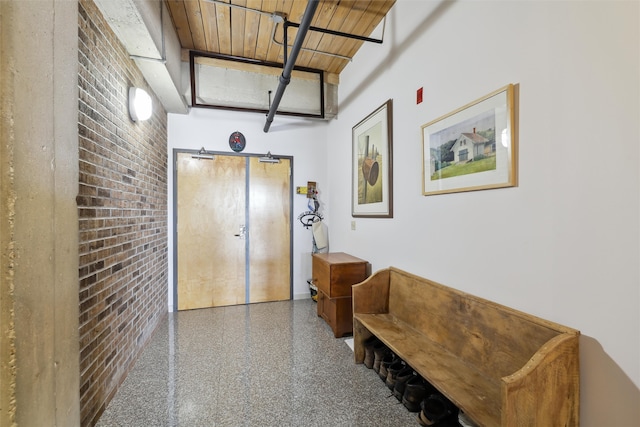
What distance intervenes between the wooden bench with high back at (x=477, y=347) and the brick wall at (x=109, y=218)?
1883mm

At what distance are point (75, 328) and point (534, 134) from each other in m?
2.33

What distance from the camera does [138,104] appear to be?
7.63ft

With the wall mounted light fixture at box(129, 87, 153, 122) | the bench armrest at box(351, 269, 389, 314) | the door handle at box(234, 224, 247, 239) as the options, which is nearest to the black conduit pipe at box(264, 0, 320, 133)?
the wall mounted light fixture at box(129, 87, 153, 122)

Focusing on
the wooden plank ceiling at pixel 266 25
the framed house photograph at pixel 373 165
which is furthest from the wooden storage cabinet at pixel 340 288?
the wooden plank ceiling at pixel 266 25

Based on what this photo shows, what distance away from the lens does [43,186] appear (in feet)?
3.07

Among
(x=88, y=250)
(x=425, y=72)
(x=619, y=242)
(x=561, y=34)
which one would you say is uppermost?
(x=425, y=72)

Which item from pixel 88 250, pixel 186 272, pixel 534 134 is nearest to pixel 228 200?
pixel 186 272

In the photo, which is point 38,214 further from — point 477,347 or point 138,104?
Result: point 477,347

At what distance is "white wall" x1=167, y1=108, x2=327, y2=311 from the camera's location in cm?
356

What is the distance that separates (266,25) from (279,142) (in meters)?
1.48

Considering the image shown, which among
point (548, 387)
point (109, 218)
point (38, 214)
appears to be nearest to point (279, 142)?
point (109, 218)

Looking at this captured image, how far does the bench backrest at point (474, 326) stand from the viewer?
4.18ft

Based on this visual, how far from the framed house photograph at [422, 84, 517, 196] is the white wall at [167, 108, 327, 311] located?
2269 millimetres

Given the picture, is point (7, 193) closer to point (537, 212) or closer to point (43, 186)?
point (43, 186)
